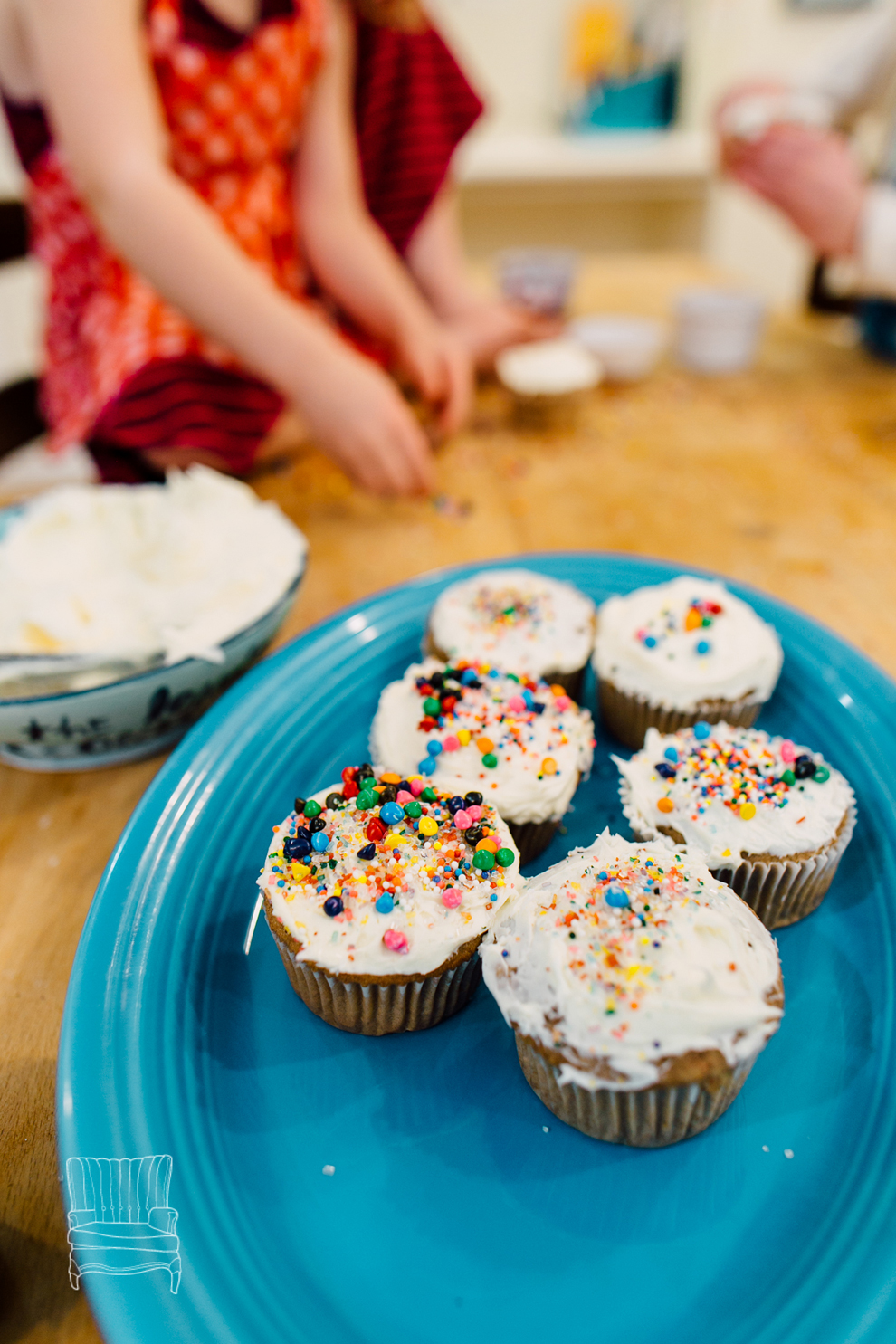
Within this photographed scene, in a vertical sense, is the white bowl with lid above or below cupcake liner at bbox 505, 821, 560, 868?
above

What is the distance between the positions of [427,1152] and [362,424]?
1034 millimetres

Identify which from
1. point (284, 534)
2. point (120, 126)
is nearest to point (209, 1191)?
point (284, 534)

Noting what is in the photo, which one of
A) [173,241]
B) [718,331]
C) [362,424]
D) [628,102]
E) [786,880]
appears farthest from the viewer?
[628,102]

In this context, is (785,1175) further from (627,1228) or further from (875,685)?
(875,685)

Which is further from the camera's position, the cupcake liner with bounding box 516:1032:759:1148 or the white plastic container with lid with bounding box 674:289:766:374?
the white plastic container with lid with bounding box 674:289:766:374

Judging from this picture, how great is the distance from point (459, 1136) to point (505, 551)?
0.93 metres

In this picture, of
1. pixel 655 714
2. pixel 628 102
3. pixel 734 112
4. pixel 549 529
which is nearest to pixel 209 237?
pixel 549 529

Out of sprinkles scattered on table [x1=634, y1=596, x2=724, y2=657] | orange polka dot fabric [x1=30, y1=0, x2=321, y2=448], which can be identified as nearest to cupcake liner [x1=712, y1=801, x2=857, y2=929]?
sprinkles scattered on table [x1=634, y1=596, x2=724, y2=657]

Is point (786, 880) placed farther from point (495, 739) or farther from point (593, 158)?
point (593, 158)

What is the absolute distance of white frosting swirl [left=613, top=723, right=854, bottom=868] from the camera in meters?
0.76

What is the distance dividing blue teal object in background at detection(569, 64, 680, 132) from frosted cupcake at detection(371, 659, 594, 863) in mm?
4063

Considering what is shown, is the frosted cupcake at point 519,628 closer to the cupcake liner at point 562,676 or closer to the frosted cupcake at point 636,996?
the cupcake liner at point 562,676

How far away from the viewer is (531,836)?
849 millimetres

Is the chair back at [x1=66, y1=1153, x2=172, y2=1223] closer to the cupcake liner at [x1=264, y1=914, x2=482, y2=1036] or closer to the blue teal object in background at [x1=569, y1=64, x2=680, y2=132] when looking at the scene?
the cupcake liner at [x1=264, y1=914, x2=482, y2=1036]
